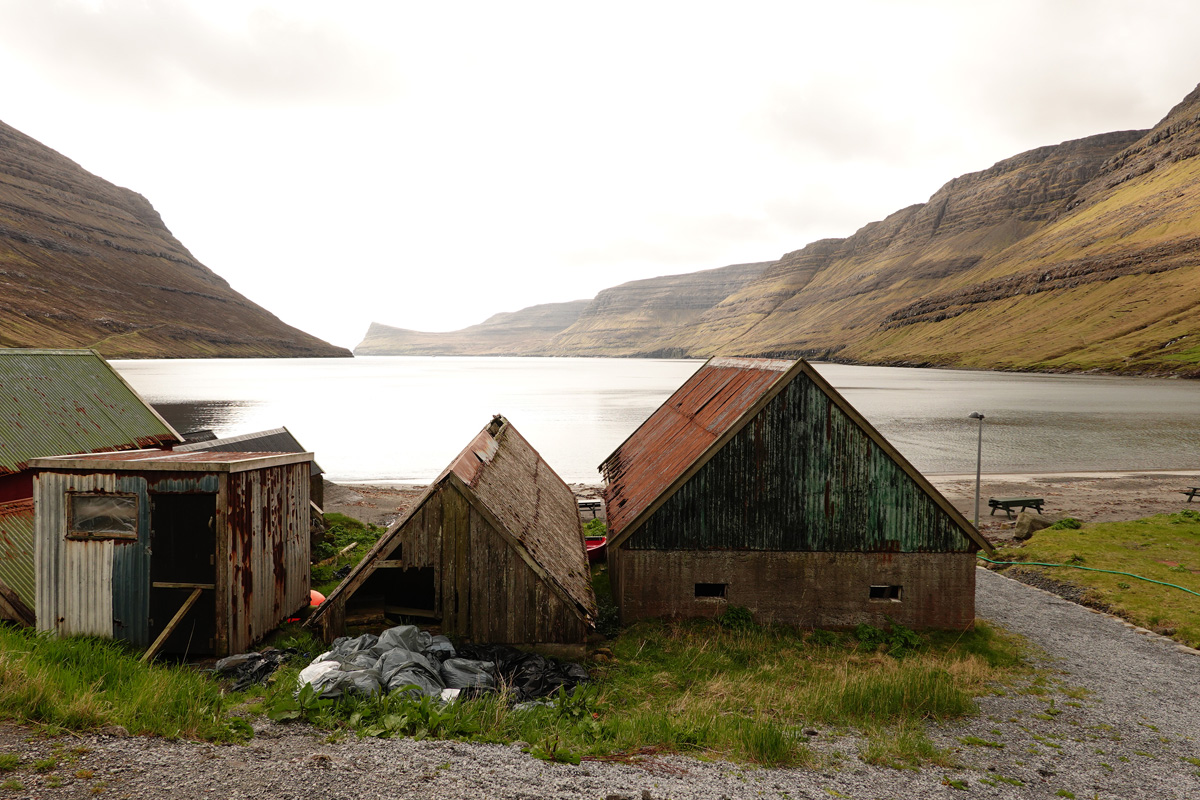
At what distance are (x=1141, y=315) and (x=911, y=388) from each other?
8881 centimetres

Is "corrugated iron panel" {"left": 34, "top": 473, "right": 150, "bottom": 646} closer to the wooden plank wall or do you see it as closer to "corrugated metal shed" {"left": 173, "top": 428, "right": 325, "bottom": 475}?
the wooden plank wall

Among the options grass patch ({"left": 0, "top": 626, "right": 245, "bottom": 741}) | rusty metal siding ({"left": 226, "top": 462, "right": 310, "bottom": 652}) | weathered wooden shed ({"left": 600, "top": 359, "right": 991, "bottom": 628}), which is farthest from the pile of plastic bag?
weathered wooden shed ({"left": 600, "top": 359, "right": 991, "bottom": 628})

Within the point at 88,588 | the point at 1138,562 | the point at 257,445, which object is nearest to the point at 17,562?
the point at 88,588

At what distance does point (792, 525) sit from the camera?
17.6 meters

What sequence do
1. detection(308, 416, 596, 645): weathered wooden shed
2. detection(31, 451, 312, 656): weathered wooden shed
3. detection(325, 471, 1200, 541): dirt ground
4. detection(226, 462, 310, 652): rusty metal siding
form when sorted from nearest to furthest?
detection(31, 451, 312, 656): weathered wooden shed → detection(308, 416, 596, 645): weathered wooden shed → detection(226, 462, 310, 652): rusty metal siding → detection(325, 471, 1200, 541): dirt ground

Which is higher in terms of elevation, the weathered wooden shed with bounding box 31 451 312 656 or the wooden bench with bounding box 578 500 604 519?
the weathered wooden shed with bounding box 31 451 312 656

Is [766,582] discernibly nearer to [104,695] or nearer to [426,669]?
[426,669]

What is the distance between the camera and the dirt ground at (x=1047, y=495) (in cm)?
3722

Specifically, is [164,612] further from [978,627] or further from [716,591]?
[978,627]

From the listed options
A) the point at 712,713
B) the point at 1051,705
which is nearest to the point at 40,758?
the point at 712,713

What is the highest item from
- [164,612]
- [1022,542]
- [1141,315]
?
[1141,315]

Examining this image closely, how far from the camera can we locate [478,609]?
47.4ft

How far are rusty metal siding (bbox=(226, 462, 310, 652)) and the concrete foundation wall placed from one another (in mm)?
8760

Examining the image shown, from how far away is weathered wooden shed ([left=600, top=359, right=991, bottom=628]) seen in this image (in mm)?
17594
